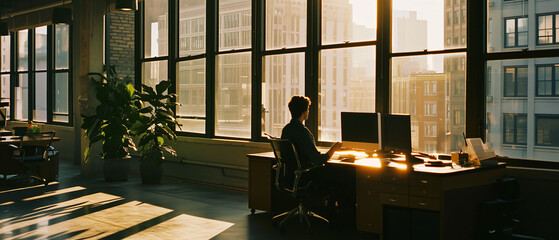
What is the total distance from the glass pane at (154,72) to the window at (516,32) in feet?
20.7

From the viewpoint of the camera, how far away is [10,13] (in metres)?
14.2

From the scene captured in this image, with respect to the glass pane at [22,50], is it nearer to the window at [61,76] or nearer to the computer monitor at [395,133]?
the window at [61,76]

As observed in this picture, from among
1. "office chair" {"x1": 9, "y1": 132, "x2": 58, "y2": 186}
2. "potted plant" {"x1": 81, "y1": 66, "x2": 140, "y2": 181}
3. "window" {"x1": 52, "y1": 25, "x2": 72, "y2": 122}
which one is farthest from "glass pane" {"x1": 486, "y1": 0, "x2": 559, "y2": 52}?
"window" {"x1": 52, "y1": 25, "x2": 72, "y2": 122}

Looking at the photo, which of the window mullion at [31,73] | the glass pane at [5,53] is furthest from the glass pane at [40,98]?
the glass pane at [5,53]

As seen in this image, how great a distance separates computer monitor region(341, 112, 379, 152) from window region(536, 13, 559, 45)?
182 centimetres

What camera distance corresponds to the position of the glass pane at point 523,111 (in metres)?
5.55

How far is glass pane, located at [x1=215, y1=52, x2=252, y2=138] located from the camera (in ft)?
28.5

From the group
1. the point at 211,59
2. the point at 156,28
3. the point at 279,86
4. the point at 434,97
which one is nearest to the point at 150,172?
the point at 211,59

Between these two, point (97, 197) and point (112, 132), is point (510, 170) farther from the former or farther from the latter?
point (112, 132)

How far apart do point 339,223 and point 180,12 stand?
532 centimetres

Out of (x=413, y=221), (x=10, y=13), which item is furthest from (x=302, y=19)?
(x=10, y=13)

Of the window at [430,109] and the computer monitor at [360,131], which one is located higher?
the window at [430,109]

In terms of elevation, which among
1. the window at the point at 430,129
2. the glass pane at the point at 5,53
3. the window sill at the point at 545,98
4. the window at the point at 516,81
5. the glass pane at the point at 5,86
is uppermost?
the glass pane at the point at 5,53

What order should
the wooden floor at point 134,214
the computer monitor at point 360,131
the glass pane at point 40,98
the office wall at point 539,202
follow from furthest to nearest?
the glass pane at point 40,98, the computer monitor at point 360,131, the wooden floor at point 134,214, the office wall at point 539,202
